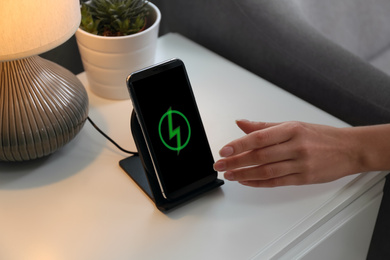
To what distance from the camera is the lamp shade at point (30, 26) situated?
61 cm

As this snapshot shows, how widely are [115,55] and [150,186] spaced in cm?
25

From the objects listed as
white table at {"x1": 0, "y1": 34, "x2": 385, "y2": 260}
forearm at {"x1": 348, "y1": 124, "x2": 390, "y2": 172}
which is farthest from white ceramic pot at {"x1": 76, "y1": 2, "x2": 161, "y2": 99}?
forearm at {"x1": 348, "y1": 124, "x2": 390, "y2": 172}

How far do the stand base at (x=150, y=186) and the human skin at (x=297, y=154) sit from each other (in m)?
0.04

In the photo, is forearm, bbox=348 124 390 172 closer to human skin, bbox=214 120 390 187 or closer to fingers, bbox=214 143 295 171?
human skin, bbox=214 120 390 187

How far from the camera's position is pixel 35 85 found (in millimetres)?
731

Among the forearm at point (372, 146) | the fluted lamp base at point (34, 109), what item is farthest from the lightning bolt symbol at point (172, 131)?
the forearm at point (372, 146)

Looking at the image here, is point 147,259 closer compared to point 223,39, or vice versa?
Result: point 147,259

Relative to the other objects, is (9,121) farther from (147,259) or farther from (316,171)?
(316,171)

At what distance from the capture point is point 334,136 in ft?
2.49

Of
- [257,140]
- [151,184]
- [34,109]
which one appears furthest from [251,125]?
[34,109]

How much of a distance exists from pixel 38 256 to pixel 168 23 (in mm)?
679

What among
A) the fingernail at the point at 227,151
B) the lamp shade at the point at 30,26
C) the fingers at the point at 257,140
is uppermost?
the lamp shade at the point at 30,26

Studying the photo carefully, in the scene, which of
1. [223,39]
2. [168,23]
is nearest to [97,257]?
[223,39]

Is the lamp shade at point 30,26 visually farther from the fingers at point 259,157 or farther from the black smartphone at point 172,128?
the fingers at point 259,157
